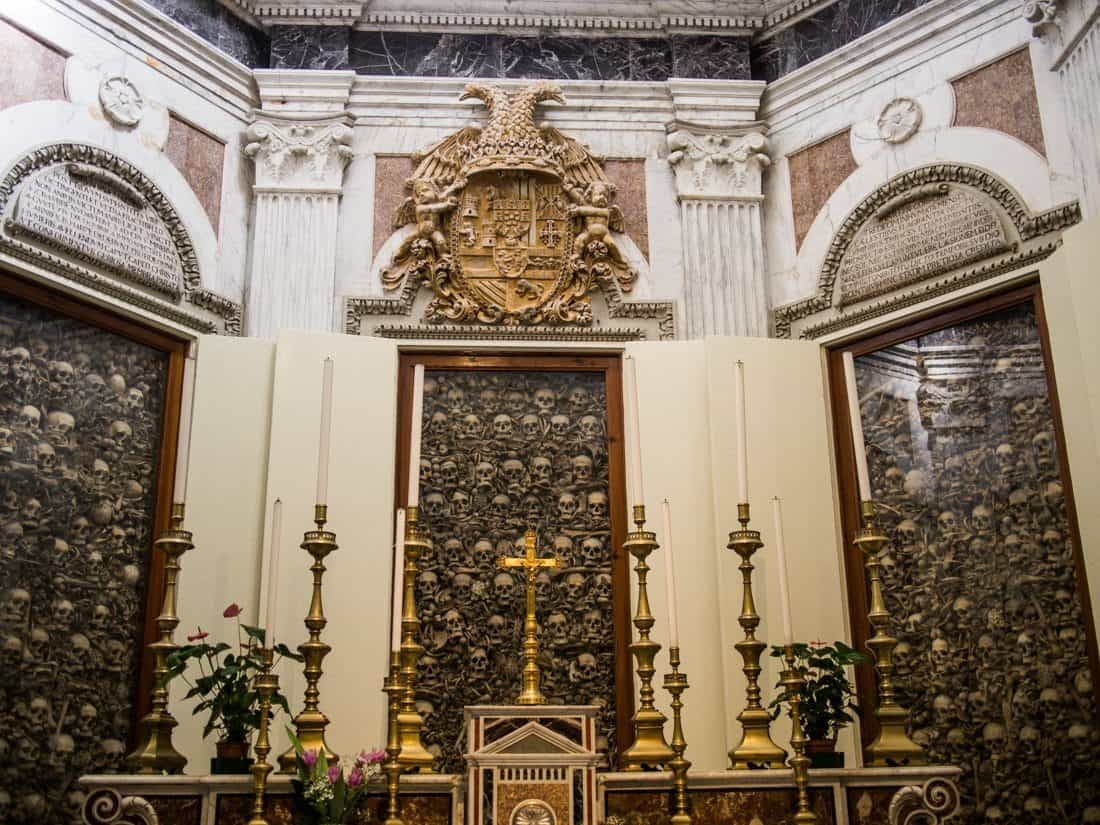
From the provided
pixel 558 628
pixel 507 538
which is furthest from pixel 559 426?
pixel 558 628

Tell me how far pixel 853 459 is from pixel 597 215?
2.13 meters

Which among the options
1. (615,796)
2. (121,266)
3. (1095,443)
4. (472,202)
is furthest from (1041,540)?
(121,266)

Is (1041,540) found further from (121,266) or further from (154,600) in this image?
(121,266)

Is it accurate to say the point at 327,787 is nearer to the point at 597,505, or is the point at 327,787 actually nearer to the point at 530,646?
the point at 530,646

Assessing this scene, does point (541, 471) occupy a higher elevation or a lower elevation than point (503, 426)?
lower

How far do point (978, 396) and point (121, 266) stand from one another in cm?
457

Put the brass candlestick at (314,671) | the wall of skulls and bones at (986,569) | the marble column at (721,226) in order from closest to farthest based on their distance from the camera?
the brass candlestick at (314,671) → the wall of skulls and bones at (986,569) → the marble column at (721,226)

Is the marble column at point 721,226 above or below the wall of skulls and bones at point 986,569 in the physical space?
above

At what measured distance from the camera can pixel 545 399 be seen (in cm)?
691

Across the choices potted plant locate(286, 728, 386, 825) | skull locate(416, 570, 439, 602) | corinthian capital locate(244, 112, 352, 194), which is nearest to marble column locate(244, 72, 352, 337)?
corinthian capital locate(244, 112, 352, 194)

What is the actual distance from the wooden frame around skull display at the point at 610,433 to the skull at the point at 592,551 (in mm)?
74

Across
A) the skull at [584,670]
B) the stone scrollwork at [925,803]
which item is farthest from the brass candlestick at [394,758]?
the skull at [584,670]

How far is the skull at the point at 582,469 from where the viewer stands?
675cm

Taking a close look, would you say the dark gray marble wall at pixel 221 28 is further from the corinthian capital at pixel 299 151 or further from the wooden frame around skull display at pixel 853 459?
the wooden frame around skull display at pixel 853 459
